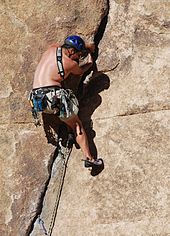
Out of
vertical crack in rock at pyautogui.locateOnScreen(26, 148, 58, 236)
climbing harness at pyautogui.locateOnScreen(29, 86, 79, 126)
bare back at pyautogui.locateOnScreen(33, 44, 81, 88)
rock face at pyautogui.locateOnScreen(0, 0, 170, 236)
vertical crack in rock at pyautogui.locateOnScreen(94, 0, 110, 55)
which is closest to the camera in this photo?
rock face at pyautogui.locateOnScreen(0, 0, 170, 236)

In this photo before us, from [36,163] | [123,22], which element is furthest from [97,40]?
[36,163]

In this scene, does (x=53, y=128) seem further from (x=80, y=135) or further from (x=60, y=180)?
(x=60, y=180)

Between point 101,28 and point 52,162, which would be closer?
point 52,162

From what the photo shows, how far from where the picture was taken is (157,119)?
880 cm

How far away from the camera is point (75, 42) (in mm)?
8711

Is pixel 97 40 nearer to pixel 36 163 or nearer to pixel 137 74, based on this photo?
pixel 137 74

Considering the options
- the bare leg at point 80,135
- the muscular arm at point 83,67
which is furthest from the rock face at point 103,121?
the muscular arm at point 83,67

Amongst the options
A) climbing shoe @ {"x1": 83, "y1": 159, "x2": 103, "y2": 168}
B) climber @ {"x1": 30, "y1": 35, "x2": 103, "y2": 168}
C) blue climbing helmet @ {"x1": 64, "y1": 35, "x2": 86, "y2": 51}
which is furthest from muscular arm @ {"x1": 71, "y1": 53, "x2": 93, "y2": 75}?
climbing shoe @ {"x1": 83, "y1": 159, "x2": 103, "y2": 168}

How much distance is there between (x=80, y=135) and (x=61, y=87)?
0.65 meters

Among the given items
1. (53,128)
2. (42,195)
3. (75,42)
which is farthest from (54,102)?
(42,195)

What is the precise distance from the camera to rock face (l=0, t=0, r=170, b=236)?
28.1 ft

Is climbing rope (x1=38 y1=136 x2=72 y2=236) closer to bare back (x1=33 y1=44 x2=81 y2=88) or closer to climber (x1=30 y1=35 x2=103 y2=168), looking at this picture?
climber (x1=30 y1=35 x2=103 y2=168)

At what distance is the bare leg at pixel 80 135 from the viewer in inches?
349

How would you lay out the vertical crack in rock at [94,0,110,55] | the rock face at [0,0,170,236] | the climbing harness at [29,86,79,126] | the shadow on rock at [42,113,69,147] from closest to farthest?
the rock face at [0,0,170,236] → the climbing harness at [29,86,79,126] → the shadow on rock at [42,113,69,147] → the vertical crack in rock at [94,0,110,55]
